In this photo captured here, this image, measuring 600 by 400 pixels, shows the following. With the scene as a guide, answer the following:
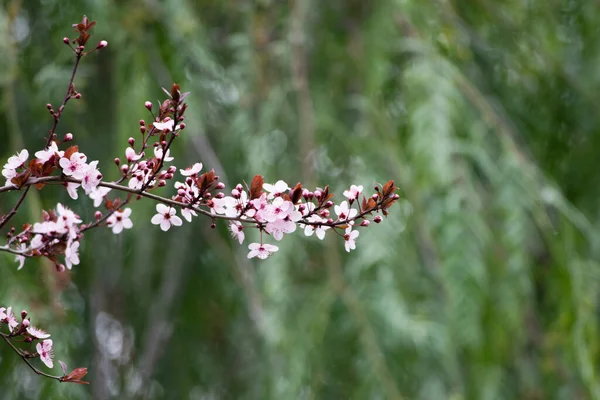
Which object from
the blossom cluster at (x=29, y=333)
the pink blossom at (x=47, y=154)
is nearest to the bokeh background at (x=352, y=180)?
the blossom cluster at (x=29, y=333)

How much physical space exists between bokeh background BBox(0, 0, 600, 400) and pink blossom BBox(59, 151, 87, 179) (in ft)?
2.82

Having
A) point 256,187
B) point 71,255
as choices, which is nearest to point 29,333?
point 71,255

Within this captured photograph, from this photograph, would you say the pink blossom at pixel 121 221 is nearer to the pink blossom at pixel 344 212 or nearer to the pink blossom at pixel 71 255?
the pink blossom at pixel 71 255

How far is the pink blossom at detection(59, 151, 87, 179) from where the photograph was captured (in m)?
0.78

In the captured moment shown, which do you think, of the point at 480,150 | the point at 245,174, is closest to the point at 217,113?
the point at 245,174

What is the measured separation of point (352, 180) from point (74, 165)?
Answer: 4.10 feet

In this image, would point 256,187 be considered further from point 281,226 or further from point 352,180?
point 352,180

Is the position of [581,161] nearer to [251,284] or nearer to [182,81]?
[251,284]

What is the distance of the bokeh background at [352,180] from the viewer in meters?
1.81

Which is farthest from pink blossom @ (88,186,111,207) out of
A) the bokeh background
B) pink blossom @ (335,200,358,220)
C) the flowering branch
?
the bokeh background

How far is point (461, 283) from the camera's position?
1846 mm

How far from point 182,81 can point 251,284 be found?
1.90ft

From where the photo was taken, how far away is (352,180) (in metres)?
1.99

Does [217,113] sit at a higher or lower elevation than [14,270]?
higher
